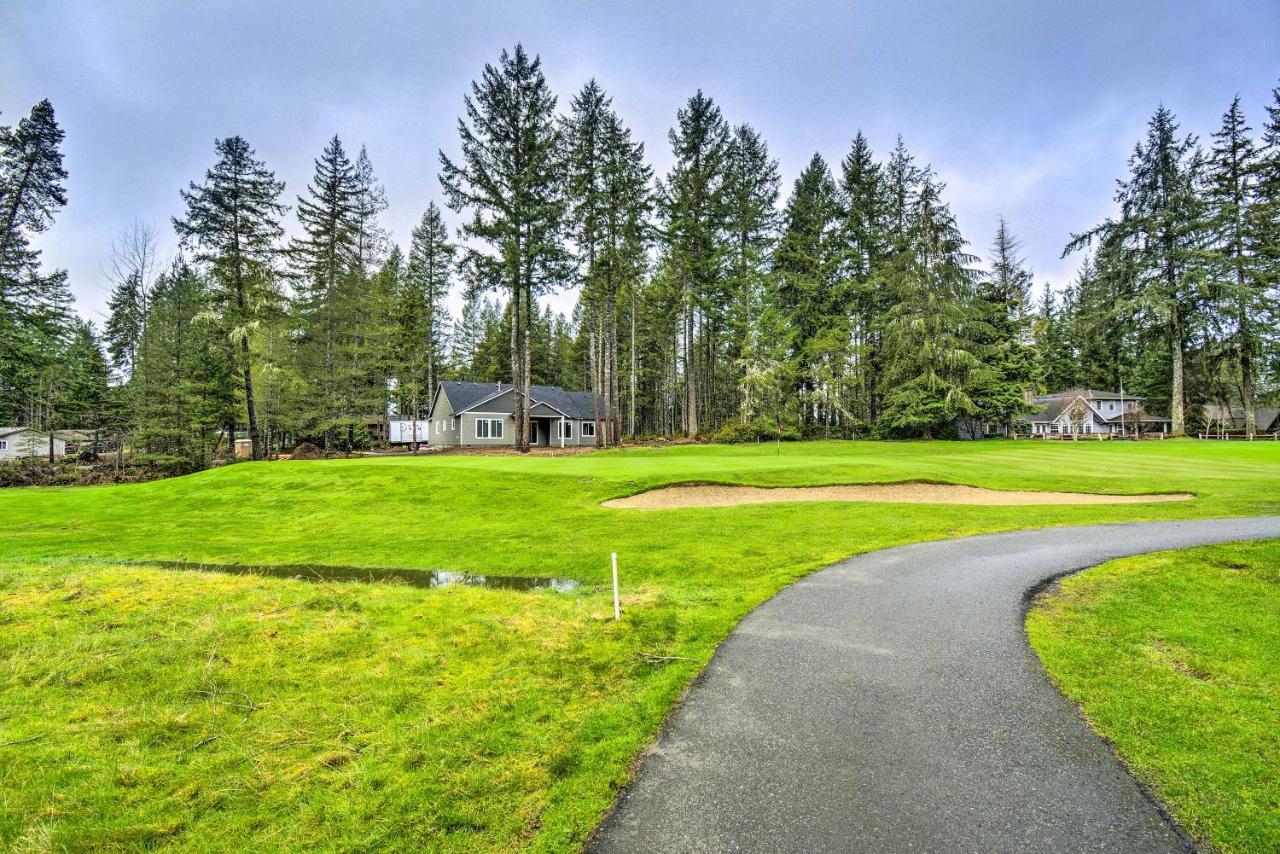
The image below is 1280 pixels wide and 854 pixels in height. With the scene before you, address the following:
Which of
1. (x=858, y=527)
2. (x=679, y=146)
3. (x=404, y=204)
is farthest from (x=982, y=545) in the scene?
(x=404, y=204)

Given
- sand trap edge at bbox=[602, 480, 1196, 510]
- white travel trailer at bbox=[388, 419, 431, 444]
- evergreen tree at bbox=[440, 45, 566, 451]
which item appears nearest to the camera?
sand trap edge at bbox=[602, 480, 1196, 510]

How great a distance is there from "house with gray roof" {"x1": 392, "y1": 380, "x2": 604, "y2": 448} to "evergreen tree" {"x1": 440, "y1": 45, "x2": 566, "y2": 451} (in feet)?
49.5

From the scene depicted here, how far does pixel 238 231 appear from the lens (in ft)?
87.9

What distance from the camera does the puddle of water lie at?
325 inches

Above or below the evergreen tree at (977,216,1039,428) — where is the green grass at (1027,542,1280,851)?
below

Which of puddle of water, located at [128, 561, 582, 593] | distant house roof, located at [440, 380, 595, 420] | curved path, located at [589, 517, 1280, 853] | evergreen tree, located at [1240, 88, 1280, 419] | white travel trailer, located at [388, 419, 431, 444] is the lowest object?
puddle of water, located at [128, 561, 582, 593]

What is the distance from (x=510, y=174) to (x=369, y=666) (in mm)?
25350

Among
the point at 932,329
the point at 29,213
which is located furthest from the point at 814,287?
the point at 29,213

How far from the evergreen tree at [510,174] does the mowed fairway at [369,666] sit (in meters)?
16.0

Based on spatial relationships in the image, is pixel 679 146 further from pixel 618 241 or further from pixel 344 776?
pixel 344 776

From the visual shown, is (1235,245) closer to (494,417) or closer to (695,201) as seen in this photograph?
(695,201)

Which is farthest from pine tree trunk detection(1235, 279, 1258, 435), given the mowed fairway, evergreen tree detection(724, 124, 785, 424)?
the mowed fairway

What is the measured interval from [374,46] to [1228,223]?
1918 inches

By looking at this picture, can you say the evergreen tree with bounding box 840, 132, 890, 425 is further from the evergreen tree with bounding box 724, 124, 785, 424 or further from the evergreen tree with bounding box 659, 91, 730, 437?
the evergreen tree with bounding box 659, 91, 730, 437
